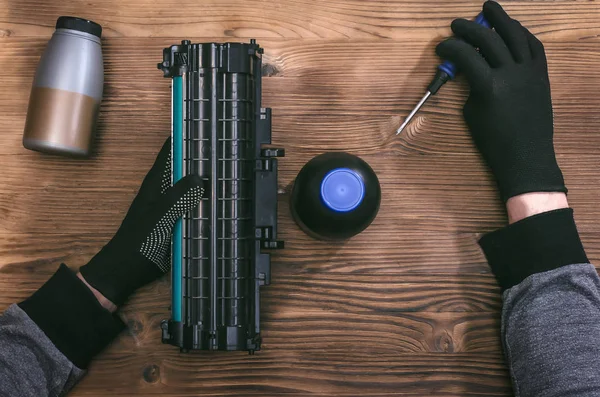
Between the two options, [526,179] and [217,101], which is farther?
[526,179]

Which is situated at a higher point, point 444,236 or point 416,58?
point 416,58

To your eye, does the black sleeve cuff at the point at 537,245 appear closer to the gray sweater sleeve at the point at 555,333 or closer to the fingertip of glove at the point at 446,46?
the gray sweater sleeve at the point at 555,333

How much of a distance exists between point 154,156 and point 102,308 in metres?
0.23

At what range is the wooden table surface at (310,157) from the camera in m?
0.72

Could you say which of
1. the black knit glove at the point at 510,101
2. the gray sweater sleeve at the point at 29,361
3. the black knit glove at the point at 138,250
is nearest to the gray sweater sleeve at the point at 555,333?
the black knit glove at the point at 510,101

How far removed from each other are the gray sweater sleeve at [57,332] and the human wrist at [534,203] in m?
0.60

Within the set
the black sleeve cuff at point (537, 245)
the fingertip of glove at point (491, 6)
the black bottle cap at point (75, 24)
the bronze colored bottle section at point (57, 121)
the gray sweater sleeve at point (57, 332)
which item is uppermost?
the fingertip of glove at point (491, 6)

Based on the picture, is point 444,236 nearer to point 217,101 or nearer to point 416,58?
point 416,58

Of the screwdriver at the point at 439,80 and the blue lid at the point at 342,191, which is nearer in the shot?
the blue lid at the point at 342,191

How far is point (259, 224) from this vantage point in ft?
2.06

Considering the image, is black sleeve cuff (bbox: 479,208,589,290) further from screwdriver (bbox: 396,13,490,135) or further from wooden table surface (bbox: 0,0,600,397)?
screwdriver (bbox: 396,13,490,135)

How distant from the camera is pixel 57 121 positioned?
2.19 feet

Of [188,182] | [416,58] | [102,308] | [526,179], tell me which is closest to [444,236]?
[526,179]

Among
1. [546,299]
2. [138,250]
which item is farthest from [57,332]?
[546,299]
